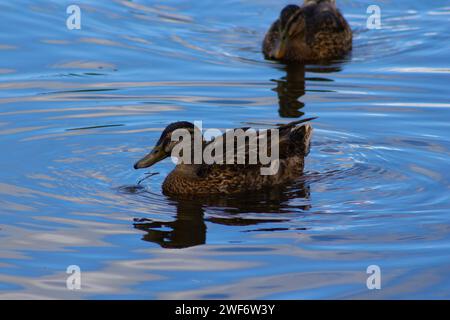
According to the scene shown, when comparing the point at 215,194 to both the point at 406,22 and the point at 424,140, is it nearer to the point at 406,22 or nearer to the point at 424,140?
the point at 424,140

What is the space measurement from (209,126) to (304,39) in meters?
4.80

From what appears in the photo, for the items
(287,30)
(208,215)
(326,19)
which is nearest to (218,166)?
(208,215)

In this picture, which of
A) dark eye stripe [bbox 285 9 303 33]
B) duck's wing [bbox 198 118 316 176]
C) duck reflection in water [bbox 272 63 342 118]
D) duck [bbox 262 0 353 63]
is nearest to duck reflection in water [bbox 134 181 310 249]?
duck's wing [bbox 198 118 316 176]

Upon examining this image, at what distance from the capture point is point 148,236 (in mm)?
10461

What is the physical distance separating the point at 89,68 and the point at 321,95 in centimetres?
332

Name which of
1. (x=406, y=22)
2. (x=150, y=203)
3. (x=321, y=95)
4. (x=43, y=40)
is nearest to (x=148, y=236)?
(x=150, y=203)

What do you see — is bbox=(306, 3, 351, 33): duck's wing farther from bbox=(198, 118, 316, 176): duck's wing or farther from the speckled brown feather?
the speckled brown feather

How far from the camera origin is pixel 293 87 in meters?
16.1

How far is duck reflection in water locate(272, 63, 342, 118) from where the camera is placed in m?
14.8

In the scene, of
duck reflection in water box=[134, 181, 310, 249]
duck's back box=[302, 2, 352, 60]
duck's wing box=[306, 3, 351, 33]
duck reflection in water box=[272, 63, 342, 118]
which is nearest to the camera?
duck reflection in water box=[134, 181, 310, 249]

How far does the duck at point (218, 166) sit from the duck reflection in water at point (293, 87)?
219cm

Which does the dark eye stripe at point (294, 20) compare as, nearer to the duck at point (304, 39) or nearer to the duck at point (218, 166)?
the duck at point (304, 39)

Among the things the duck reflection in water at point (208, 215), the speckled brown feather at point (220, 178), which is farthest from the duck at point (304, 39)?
the duck reflection in water at point (208, 215)

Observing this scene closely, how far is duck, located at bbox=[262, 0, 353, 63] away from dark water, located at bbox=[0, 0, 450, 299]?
0.31 m
